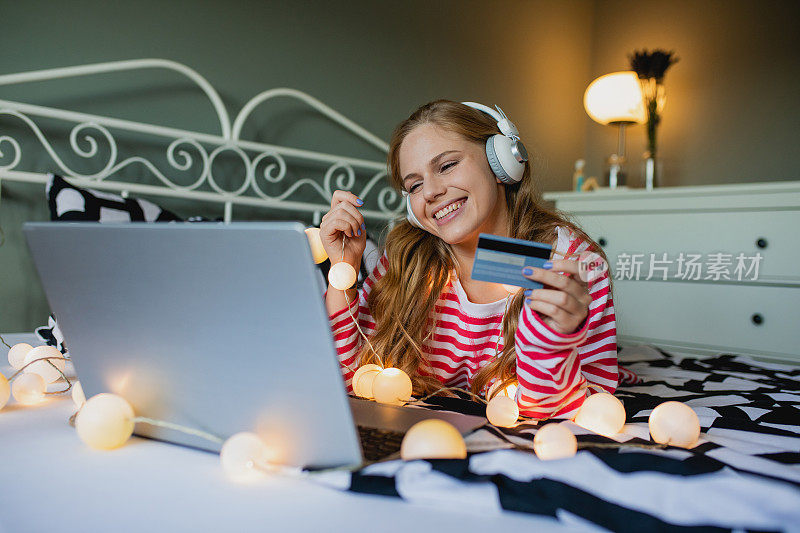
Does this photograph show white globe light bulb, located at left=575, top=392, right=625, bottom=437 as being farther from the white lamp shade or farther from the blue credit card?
the white lamp shade

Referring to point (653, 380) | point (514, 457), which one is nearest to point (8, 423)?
point (514, 457)

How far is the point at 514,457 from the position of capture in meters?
0.50

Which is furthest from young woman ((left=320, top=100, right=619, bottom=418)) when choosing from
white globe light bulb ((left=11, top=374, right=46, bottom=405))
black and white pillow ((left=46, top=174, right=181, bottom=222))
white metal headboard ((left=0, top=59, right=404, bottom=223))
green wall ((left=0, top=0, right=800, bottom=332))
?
green wall ((left=0, top=0, right=800, bottom=332))

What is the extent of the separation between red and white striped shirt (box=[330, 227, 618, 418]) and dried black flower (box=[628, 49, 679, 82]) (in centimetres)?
183

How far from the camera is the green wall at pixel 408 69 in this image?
1.49m

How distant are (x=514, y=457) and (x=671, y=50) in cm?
279

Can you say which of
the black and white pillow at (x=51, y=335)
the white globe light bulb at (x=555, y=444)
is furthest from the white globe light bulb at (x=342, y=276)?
the black and white pillow at (x=51, y=335)

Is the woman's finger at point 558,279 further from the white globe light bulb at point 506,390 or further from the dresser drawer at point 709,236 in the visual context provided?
the dresser drawer at point 709,236

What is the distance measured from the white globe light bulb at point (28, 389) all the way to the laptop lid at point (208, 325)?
0.19m

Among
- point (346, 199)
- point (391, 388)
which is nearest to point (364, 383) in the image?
point (391, 388)

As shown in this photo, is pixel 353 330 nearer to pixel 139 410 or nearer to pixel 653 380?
pixel 139 410

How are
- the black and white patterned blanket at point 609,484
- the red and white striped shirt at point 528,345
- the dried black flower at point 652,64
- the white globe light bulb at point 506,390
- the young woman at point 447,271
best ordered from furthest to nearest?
1. the dried black flower at point 652,64
2. the young woman at point 447,271
3. the white globe light bulb at point 506,390
4. the red and white striped shirt at point 528,345
5. the black and white patterned blanket at point 609,484

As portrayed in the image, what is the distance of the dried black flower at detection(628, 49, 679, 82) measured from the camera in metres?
2.50

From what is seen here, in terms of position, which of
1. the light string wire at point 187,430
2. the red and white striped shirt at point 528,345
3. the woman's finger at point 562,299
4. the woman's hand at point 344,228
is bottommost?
the light string wire at point 187,430
